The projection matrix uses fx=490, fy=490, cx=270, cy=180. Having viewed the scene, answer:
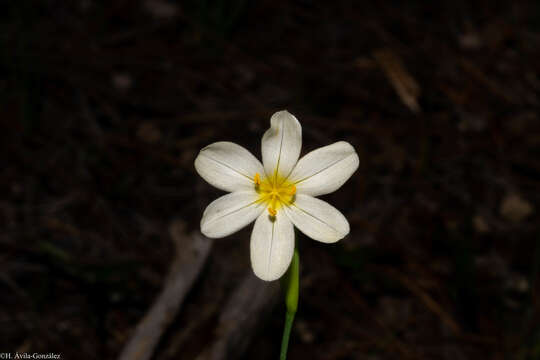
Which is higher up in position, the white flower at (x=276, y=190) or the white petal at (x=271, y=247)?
the white flower at (x=276, y=190)

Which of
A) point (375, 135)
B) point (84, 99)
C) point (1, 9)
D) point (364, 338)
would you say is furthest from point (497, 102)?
point (1, 9)

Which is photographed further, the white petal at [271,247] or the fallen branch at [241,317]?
the fallen branch at [241,317]

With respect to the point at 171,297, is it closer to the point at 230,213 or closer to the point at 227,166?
the point at 230,213

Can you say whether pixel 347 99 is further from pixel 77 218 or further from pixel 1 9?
pixel 1 9

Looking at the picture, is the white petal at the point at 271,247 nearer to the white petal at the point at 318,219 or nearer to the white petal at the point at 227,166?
the white petal at the point at 318,219

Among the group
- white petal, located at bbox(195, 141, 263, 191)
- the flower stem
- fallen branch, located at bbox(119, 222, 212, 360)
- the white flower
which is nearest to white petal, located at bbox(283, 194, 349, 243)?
the white flower

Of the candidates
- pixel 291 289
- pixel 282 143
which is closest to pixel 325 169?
pixel 282 143

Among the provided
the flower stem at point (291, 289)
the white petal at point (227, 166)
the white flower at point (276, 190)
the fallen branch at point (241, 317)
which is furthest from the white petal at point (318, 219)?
the fallen branch at point (241, 317)
